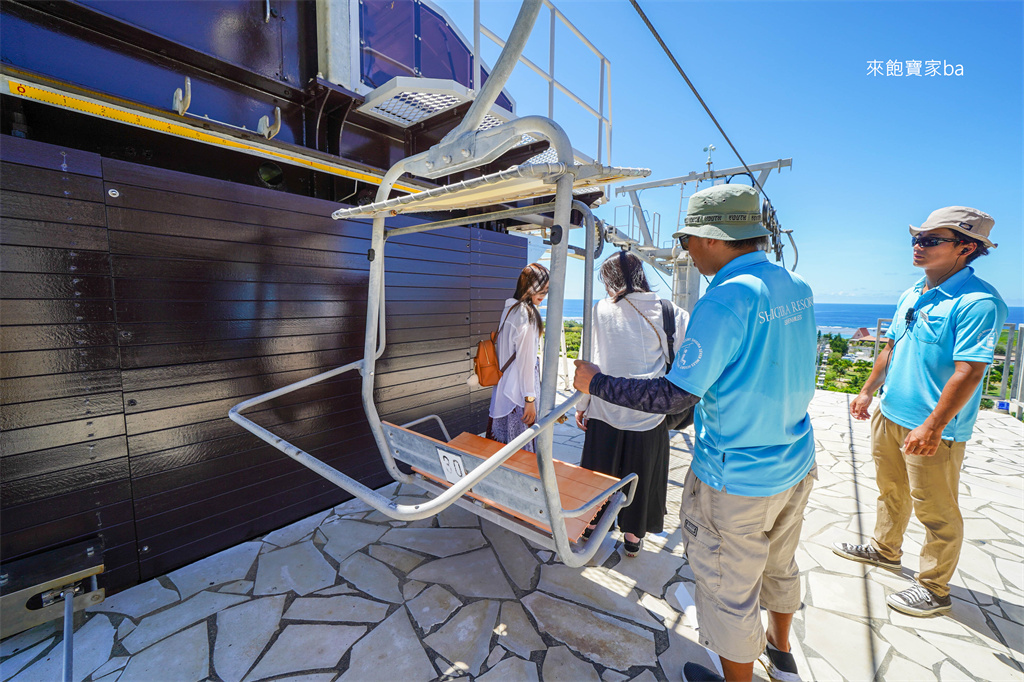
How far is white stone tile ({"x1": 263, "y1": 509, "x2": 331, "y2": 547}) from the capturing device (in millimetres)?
3338

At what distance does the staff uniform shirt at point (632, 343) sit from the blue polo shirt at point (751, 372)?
2.96ft

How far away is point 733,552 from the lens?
5.81 ft

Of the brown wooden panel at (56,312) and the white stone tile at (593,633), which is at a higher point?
the brown wooden panel at (56,312)

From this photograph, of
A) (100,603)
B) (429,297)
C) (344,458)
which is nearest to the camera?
(100,603)

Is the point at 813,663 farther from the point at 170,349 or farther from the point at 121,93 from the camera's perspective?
the point at 121,93

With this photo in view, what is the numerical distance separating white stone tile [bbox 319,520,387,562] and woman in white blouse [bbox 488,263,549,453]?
131 centimetres

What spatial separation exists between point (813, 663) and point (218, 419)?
13.1ft

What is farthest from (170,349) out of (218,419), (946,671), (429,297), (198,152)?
(946,671)

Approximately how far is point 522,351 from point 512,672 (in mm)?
1955

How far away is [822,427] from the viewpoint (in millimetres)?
A: 6320

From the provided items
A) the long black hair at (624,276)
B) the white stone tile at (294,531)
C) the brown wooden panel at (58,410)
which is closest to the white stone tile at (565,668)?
the long black hair at (624,276)

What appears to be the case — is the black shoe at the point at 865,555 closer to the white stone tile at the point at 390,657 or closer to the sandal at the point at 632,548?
the sandal at the point at 632,548

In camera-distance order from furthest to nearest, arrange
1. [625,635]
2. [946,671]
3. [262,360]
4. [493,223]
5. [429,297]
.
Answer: [493,223] < [429,297] < [262,360] < [625,635] < [946,671]

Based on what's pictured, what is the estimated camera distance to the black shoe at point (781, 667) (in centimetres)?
215
